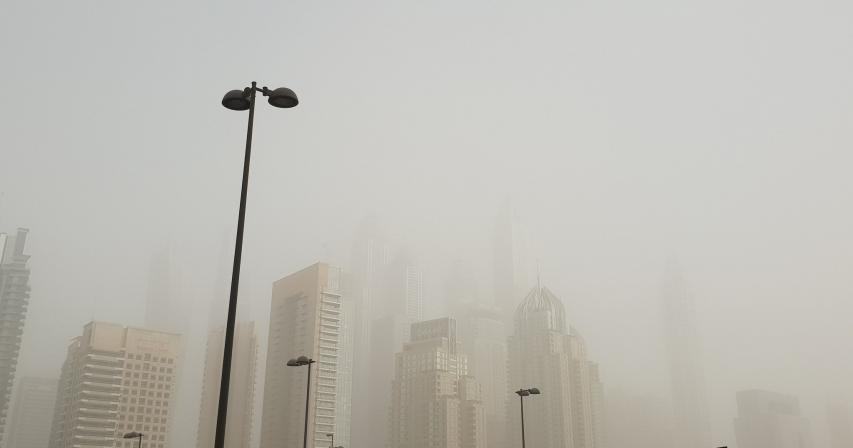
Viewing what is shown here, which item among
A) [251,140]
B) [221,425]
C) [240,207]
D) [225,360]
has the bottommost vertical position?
[221,425]

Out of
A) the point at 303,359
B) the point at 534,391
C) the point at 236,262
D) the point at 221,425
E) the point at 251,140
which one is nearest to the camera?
the point at 221,425

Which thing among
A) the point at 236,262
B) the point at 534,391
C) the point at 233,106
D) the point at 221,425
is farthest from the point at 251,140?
the point at 534,391

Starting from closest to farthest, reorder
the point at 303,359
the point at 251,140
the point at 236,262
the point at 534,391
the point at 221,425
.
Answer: the point at 221,425
the point at 236,262
the point at 251,140
the point at 303,359
the point at 534,391

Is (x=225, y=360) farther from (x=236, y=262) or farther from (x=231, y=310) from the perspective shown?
(x=236, y=262)

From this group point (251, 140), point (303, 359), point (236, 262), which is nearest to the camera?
point (236, 262)

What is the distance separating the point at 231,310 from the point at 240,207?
313 centimetres

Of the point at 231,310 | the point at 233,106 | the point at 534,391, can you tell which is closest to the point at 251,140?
the point at 233,106

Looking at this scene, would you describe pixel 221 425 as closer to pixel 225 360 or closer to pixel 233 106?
pixel 225 360

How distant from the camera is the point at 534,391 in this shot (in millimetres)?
53219

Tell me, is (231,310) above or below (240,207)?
below

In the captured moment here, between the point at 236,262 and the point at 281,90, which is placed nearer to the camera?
the point at 236,262

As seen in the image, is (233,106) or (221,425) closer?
(221,425)

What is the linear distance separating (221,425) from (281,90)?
9.33m

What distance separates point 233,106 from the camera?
2236 cm
